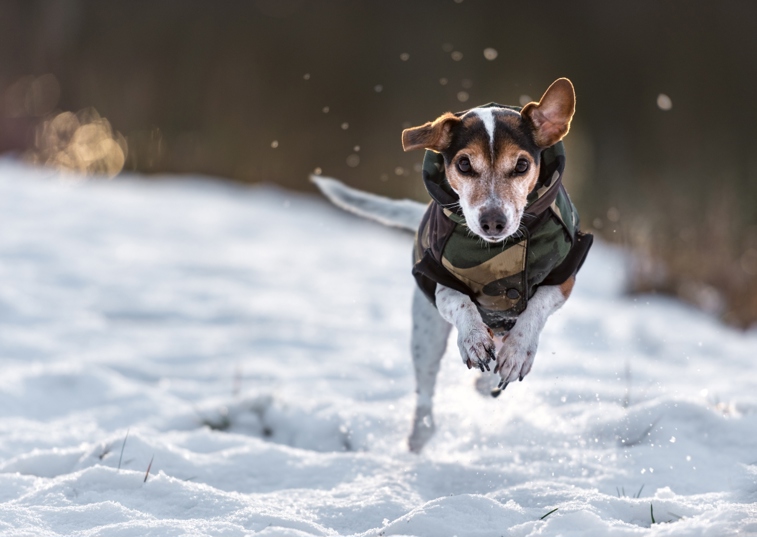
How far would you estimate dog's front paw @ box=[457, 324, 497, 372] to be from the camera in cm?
311

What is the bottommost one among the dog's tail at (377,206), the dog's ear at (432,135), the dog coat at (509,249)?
the dog coat at (509,249)

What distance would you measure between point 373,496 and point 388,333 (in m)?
3.17

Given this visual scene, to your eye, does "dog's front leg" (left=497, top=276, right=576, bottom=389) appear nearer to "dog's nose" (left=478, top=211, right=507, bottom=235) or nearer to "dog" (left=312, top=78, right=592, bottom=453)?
"dog" (left=312, top=78, right=592, bottom=453)

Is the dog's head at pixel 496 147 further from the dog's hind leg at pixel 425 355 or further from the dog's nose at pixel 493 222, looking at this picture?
the dog's hind leg at pixel 425 355

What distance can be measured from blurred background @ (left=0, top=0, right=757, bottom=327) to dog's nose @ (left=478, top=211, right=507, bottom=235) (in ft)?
19.3

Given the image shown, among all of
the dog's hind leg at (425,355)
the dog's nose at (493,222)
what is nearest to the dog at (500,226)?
the dog's nose at (493,222)

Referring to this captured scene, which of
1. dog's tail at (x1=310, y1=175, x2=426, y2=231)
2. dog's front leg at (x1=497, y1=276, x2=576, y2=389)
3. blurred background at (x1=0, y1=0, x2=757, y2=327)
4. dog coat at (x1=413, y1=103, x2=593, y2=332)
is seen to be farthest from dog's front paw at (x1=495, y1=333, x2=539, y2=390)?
blurred background at (x1=0, y1=0, x2=757, y2=327)

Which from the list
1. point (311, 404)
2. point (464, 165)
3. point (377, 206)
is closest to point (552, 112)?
point (464, 165)

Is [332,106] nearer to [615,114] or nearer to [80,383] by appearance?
[615,114]

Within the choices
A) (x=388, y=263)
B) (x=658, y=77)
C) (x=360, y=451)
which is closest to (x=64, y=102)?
(x=388, y=263)

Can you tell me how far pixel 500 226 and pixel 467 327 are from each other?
410mm

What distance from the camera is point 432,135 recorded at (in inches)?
129

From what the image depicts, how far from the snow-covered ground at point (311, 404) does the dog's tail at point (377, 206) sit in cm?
90

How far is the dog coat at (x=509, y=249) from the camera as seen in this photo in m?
3.33
